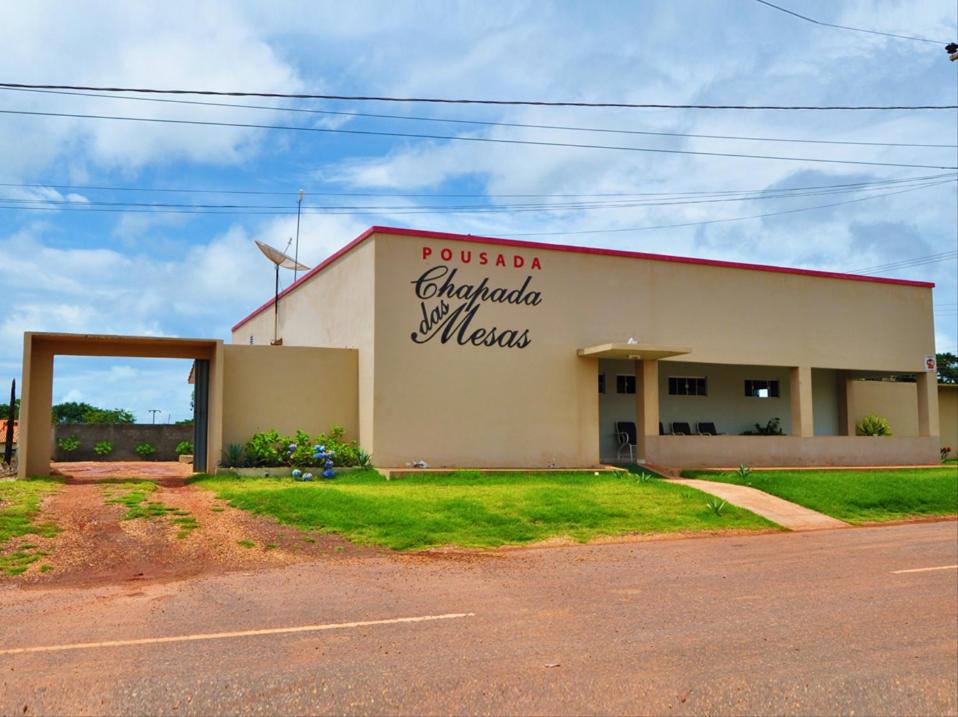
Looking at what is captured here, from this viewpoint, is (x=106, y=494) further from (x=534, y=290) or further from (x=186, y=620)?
(x=534, y=290)

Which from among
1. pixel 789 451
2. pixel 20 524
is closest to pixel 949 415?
pixel 789 451

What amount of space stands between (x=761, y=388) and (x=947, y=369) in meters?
37.6

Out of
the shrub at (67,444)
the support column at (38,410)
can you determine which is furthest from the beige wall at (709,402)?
the shrub at (67,444)

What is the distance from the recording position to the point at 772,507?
16.5 meters

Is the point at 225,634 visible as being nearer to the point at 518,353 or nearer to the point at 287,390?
the point at 287,390

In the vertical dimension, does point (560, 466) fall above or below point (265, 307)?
below

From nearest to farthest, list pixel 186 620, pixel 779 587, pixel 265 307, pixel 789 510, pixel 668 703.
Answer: pixel 668 703 → pixel 186 620 → pixel 779 587 → pixel 789 510 → pixel 265 307

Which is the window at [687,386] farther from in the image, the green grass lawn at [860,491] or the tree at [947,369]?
the tree at [947,369]

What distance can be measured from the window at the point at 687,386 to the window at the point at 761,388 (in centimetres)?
180

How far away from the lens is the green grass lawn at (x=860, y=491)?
1698 centimetres

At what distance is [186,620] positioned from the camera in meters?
7.53

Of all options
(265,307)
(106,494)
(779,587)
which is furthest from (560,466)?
(265,307)

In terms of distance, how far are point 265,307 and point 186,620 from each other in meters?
23.2

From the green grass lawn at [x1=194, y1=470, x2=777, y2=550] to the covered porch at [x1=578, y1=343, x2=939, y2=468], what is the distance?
4295 mm
